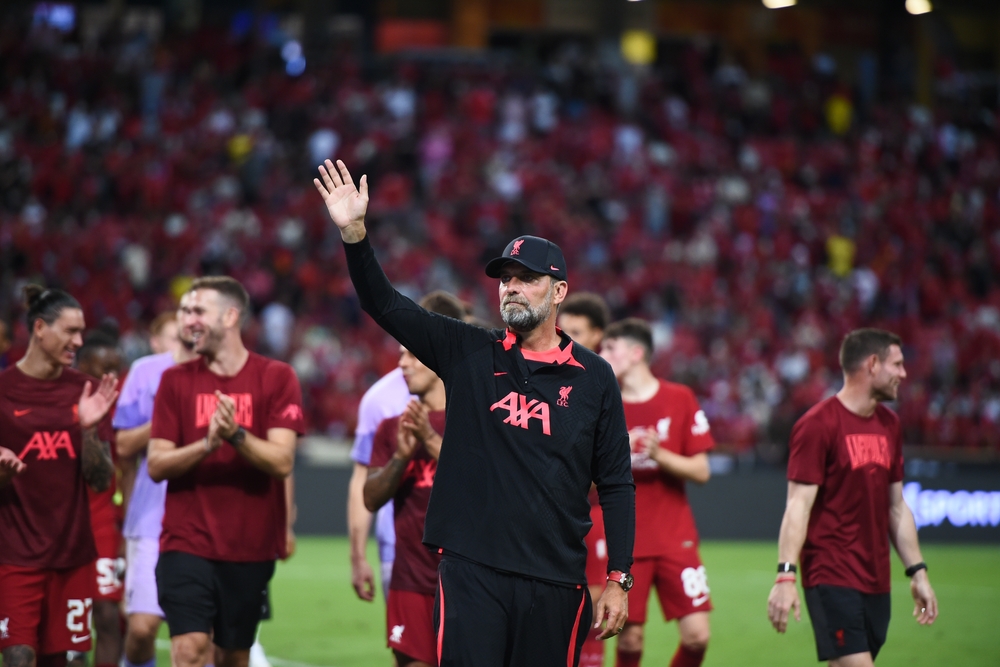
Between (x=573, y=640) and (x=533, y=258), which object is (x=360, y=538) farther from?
(x=533, y=258)

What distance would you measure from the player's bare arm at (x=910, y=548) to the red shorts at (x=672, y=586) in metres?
1.42

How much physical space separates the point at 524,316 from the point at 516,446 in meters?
0.56

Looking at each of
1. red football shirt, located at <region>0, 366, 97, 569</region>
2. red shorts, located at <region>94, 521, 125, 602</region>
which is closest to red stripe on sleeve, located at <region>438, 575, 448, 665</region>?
red football shirt, located at <region>0, 366, 97, 569</region>

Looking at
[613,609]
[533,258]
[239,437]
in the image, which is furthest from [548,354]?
[239,437]

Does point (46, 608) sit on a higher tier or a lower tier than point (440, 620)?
lower

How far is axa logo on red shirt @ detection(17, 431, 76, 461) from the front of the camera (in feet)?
22.3

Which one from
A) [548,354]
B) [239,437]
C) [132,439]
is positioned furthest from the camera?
[132,439]

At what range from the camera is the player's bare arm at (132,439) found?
7805 mm

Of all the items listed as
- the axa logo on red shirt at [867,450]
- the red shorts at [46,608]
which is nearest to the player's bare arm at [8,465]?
the red shorts at [46,608]

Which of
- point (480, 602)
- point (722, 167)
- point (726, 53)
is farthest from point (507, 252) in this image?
point (726, 53)

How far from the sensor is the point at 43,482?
22.4ft

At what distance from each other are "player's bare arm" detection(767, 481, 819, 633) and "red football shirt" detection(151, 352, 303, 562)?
2.77 meters

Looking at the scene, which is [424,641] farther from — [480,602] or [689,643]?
[689,643]

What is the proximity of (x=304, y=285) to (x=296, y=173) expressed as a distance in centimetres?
348
